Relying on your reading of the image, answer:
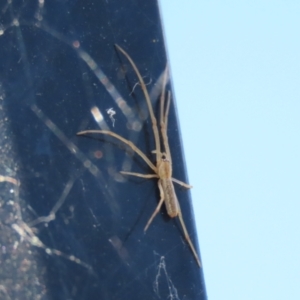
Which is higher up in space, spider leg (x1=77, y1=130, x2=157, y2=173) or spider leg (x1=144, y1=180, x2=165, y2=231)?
spider leg (x1=77, y1=130, x2=157, y2=173)

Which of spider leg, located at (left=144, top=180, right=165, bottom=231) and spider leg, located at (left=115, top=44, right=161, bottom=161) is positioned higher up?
spider leg, located at (left=115, top=44, right=161, bottom=161)

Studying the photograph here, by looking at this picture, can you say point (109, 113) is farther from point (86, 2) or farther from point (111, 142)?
point (86, 2)

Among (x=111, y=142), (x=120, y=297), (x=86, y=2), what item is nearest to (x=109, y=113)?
Result: (x=111, y=142)

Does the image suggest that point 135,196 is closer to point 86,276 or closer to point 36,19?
point 86,276

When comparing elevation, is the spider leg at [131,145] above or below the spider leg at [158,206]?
above

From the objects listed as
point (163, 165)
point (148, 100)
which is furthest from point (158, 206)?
point (148, 100)

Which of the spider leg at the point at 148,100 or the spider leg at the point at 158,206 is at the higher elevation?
the spider leg at the point at 148,100

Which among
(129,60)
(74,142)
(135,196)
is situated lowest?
(135,196)

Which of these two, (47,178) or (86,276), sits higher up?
(47,178)

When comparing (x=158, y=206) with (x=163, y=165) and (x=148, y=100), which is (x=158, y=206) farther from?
(x=148, y=100)

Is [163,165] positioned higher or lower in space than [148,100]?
lower
